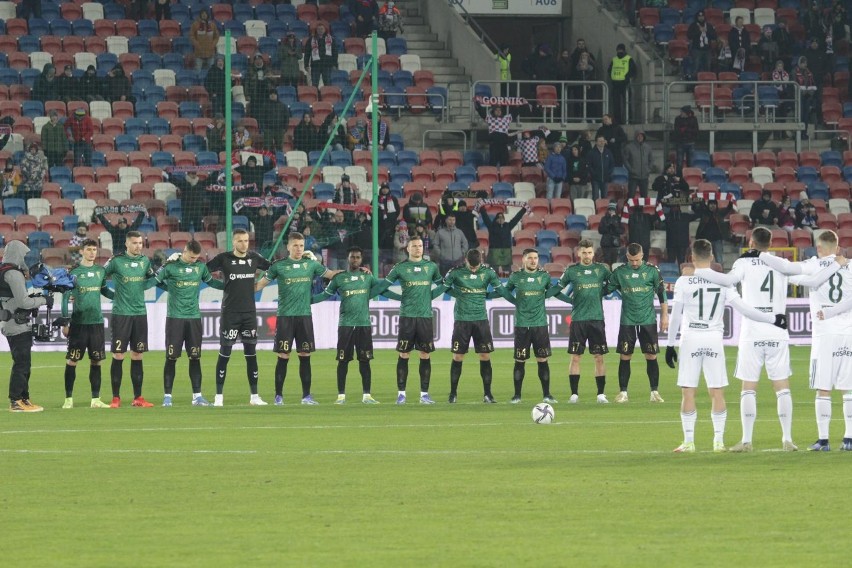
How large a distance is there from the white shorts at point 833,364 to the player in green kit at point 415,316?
7369mm

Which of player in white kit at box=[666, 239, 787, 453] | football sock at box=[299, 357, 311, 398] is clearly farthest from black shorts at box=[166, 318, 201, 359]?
player in white kit at box=[666, 239, 787, 453]

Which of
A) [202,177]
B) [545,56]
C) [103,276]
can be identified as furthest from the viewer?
[545,56]

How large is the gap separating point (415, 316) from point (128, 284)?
3.78 metres

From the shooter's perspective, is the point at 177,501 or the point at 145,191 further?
the point at 145,191

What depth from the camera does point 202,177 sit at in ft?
106

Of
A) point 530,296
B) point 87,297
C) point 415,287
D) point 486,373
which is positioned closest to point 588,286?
point 530,296

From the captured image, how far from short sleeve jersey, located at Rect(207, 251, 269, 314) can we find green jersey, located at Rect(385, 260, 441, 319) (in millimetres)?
1884

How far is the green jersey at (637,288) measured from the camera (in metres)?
21.1

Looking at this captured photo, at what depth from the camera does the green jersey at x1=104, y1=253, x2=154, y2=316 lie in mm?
20219

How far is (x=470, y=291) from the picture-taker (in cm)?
2080

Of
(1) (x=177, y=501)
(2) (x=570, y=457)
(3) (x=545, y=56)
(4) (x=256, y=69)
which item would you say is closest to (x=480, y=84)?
(3) (x=545, y=56)

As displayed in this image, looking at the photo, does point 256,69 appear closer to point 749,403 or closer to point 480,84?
point 480,84

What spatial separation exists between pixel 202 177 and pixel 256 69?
13.6 feet

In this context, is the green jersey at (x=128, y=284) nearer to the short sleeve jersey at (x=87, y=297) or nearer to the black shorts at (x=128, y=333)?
the black shorts at (x=128, y=333)
